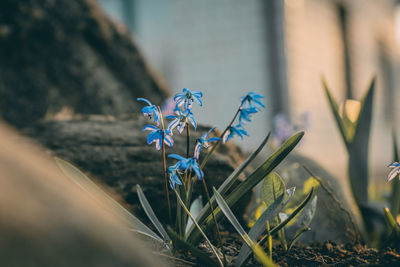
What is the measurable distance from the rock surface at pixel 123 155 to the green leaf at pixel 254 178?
379mm

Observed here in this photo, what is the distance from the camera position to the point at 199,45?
745 cm

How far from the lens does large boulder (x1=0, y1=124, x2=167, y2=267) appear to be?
53 cm

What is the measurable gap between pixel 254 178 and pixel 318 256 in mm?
382

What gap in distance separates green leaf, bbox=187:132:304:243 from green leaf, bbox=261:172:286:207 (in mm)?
85

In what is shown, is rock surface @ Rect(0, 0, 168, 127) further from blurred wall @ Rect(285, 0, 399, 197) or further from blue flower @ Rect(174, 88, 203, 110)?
blurred wall @ Rect(285, 0, 399, 197)

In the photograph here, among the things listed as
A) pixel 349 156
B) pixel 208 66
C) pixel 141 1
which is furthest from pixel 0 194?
pixel 141 1

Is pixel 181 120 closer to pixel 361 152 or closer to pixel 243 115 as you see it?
pixel 243 115

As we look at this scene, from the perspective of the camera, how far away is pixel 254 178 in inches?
47.3

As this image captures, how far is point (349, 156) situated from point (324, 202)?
48 centimetres

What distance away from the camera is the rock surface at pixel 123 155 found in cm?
159

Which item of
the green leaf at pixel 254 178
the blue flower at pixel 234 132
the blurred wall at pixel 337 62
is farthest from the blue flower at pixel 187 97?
the blurred wall at pixel 337 62

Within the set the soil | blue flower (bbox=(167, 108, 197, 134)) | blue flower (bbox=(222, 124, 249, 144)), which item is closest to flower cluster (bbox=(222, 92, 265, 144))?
blue flower (bbox=(222, 124, 249, 144))

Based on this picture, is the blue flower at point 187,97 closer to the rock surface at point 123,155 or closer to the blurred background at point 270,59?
the rock surface at point 123,155

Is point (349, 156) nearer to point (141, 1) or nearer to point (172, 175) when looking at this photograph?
point (172, 175)
